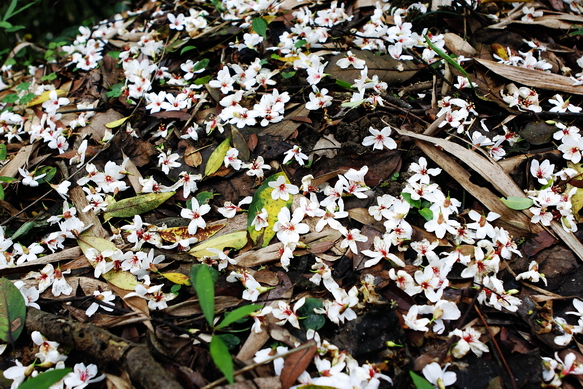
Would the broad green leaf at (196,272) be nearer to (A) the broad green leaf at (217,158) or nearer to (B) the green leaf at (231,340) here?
(B) the green leaf at (231,340)

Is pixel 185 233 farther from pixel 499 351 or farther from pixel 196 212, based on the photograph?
pixel 499 351

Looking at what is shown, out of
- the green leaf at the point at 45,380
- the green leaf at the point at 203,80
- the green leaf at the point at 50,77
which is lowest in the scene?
the green leaf at the point at 45,380

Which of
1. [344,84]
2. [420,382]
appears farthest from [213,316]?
[344,84]

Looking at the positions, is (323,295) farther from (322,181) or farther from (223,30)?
(223,30)

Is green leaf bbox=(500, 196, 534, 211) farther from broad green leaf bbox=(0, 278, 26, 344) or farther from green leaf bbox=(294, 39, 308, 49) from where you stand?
broad green leaf bbox=(0, 278, 26, 344)

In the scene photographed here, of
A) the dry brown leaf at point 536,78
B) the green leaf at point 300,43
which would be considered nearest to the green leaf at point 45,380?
the green leaf at point 300,43

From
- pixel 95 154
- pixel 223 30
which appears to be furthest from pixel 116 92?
pixel 223 30
